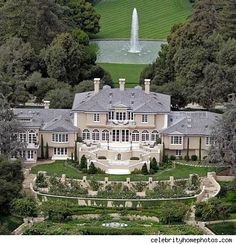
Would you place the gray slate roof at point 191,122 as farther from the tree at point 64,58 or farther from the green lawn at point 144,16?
the green lawn at point 144,16

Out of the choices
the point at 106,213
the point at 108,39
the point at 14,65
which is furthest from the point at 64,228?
the point at 108,39

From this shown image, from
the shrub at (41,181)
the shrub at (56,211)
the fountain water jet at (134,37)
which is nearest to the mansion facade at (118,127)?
the shrub at (41,181)

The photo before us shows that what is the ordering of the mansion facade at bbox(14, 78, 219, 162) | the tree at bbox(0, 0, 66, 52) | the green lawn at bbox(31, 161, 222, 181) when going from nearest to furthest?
1. the green lawn at bbox(31, 161, 222, 181)
2. the mansion facade at bbox(14, 78, 219, 162)
3. the tree at bbox(0, 0, 66, 52)

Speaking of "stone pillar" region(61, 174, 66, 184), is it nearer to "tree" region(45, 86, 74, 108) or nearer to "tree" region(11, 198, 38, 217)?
"tree" region(11, 198, 38, 217)

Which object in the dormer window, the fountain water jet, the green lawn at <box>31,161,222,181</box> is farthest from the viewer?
the fountain water jet

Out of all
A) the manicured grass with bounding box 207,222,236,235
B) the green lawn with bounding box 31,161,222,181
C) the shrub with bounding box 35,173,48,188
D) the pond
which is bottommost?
the manicured grass with bounding box 207,222,236,235

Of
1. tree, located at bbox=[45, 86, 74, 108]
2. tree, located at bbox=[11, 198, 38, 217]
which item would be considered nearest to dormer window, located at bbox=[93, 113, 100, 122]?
tree, located at bbox=[45, 86, 74, 108]

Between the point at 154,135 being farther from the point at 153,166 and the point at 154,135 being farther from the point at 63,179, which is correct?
the point at 63,179
